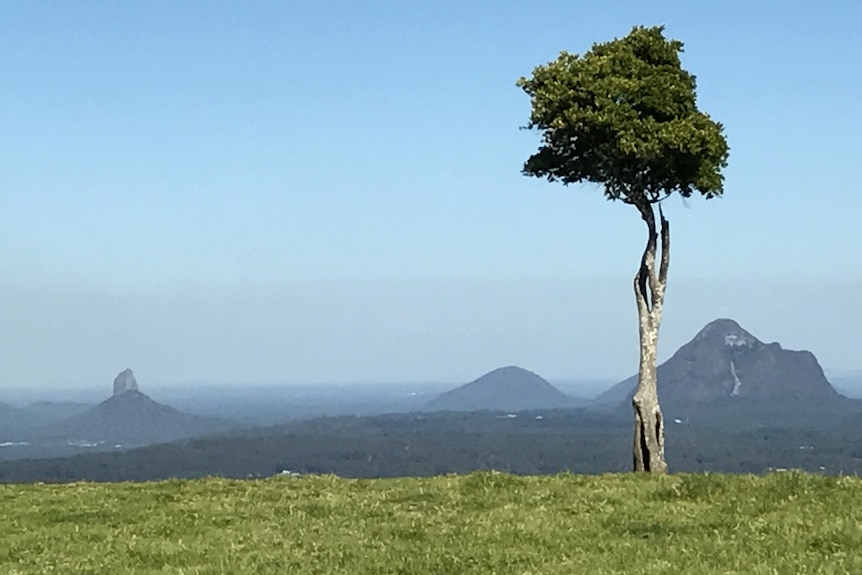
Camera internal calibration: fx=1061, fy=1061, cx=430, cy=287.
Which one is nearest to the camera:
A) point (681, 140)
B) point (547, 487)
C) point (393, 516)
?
point (393, 516)

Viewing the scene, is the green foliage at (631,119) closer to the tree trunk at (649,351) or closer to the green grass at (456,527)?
the tree trunk at (649,351)

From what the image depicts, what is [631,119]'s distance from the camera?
33.3m

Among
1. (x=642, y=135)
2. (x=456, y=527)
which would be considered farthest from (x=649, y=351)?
(x=456, y=527)

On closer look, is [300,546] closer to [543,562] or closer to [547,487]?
[543,562]

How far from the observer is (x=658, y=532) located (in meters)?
18.7

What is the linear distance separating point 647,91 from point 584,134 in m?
2.38

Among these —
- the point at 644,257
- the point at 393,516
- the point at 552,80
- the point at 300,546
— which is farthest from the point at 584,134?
the point at 300,546

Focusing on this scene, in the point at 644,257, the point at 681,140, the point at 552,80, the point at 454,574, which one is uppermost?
the point at 552,80

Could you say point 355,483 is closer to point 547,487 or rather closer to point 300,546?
point 547,487

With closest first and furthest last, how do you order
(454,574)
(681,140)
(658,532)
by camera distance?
(454,574) < (658,532) < (681,140)

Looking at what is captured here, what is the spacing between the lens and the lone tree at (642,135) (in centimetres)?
3294

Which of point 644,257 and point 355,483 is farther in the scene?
point 644,257

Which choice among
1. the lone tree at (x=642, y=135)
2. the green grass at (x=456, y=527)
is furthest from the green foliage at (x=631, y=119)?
the green grass at (x=456, y=527)

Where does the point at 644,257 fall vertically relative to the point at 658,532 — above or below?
above
